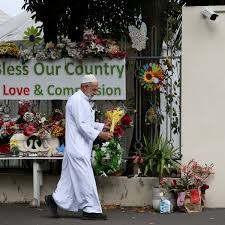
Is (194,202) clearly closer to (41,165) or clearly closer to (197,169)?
(197,169)

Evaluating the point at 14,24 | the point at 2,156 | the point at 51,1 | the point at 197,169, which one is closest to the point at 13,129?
the point at 2,156

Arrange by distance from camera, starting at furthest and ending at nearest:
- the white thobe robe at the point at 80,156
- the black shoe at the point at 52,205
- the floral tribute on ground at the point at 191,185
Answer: the floral tribute on ground at the point at 191,185, the black shoe at the point at 52,205, the white thobe robe at the point at 80,156

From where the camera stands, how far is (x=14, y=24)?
18016 mm

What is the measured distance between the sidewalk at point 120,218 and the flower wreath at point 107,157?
0.59 meters

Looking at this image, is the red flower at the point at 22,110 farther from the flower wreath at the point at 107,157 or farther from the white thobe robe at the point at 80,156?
the white thobe robe at the point at 80,156

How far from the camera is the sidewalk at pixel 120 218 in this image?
8.69 m

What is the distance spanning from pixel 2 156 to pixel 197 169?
2721 millimetres

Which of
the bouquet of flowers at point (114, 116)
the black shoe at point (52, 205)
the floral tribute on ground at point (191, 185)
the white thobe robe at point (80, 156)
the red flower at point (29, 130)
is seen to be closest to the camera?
the white thobe robe at point (80, 156)

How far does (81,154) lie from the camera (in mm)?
8656

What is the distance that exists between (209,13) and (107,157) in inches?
94.3

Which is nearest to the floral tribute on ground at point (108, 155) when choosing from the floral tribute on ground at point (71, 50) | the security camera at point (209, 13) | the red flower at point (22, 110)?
the floral tribute on ground at point (71, 50)

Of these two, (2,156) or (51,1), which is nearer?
(2,156)

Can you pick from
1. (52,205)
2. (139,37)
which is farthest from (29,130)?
(139,37)

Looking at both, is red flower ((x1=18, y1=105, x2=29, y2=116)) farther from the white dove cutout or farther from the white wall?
the white wall
